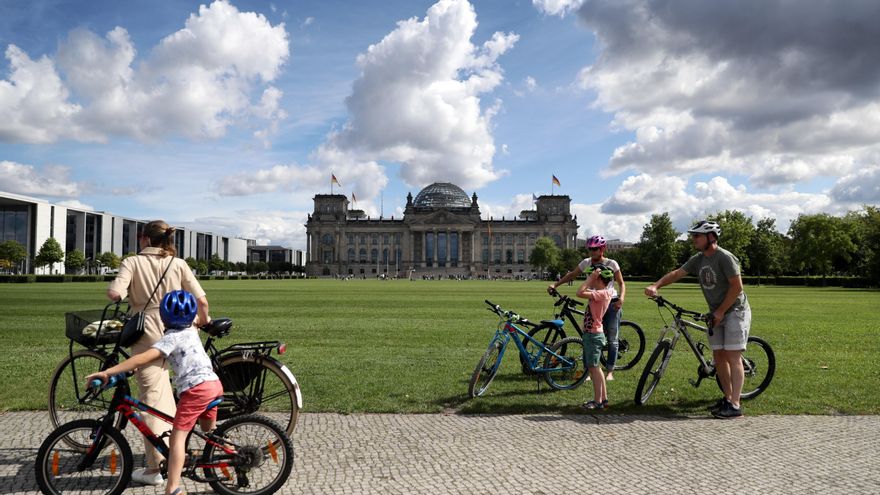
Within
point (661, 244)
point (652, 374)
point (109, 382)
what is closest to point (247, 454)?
point (109, 382)

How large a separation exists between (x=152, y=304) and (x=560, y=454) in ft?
14.6

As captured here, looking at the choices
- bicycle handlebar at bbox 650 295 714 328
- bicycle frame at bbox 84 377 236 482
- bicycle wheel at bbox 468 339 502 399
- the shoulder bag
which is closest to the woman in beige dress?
the shoulder bag

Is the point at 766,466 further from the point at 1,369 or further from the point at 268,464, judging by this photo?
the point at 1,369

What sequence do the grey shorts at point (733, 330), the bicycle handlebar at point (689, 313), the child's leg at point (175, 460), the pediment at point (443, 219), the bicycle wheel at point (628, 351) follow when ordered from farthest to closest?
the pediment at point (443, 219)
the bicycle wheel at point (628, 351)
the bicycle handlebar at point (689, 313)
the grey shorts at point (733, 330)
the child's leg at point (175, 460)

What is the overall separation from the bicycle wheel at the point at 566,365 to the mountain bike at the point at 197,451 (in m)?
5.32

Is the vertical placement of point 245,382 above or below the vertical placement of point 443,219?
below

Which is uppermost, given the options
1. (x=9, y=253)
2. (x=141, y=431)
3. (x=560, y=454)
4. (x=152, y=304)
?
(x=9, y=253)

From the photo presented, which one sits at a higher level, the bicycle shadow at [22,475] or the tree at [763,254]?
the tree at [763,254]

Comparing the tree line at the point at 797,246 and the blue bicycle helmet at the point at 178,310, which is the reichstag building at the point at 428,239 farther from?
the blue bicycle helmet at the point at 178,310

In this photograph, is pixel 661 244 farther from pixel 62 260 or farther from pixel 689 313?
pixel 62 260

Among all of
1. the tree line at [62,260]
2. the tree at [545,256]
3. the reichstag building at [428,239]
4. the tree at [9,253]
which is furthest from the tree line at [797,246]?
the tree at [9,253]

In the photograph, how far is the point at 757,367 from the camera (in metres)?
9.79

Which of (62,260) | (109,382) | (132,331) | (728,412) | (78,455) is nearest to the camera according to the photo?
(109,382)

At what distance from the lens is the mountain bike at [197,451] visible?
5227mm
